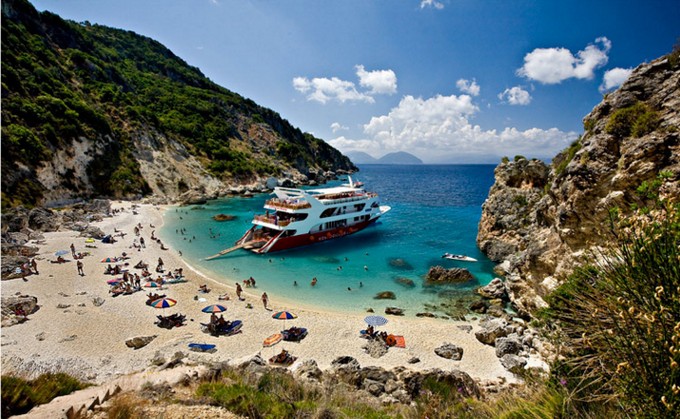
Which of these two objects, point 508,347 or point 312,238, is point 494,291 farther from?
point 312,238

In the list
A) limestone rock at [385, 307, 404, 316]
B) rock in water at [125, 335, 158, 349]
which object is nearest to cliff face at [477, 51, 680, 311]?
limestone rock at [385, 307, 404, 316]

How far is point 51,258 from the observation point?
77.7ft

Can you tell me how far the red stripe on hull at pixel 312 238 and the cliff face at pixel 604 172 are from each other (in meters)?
19.9

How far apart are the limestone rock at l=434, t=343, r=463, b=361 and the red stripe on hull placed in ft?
65.0

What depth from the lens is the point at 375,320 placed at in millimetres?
16656

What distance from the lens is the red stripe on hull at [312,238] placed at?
100 ft

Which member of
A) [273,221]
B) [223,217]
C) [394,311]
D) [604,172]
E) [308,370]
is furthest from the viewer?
[223,217]

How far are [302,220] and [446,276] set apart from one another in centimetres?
1555

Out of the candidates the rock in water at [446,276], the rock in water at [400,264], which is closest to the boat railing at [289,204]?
the rock in water at [400,264]

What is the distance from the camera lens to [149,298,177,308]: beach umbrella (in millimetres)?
17234

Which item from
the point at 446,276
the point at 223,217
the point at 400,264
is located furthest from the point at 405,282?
the point at 223,217

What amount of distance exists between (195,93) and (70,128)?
70498mm

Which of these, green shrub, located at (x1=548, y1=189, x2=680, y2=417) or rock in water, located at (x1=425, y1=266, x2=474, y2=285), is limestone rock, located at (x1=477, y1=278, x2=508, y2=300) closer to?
rock in water, located at (x1=425, y1=266, x2=474, y2=285)

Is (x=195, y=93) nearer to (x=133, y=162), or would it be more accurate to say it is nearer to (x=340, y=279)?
(x=133, y=162)
